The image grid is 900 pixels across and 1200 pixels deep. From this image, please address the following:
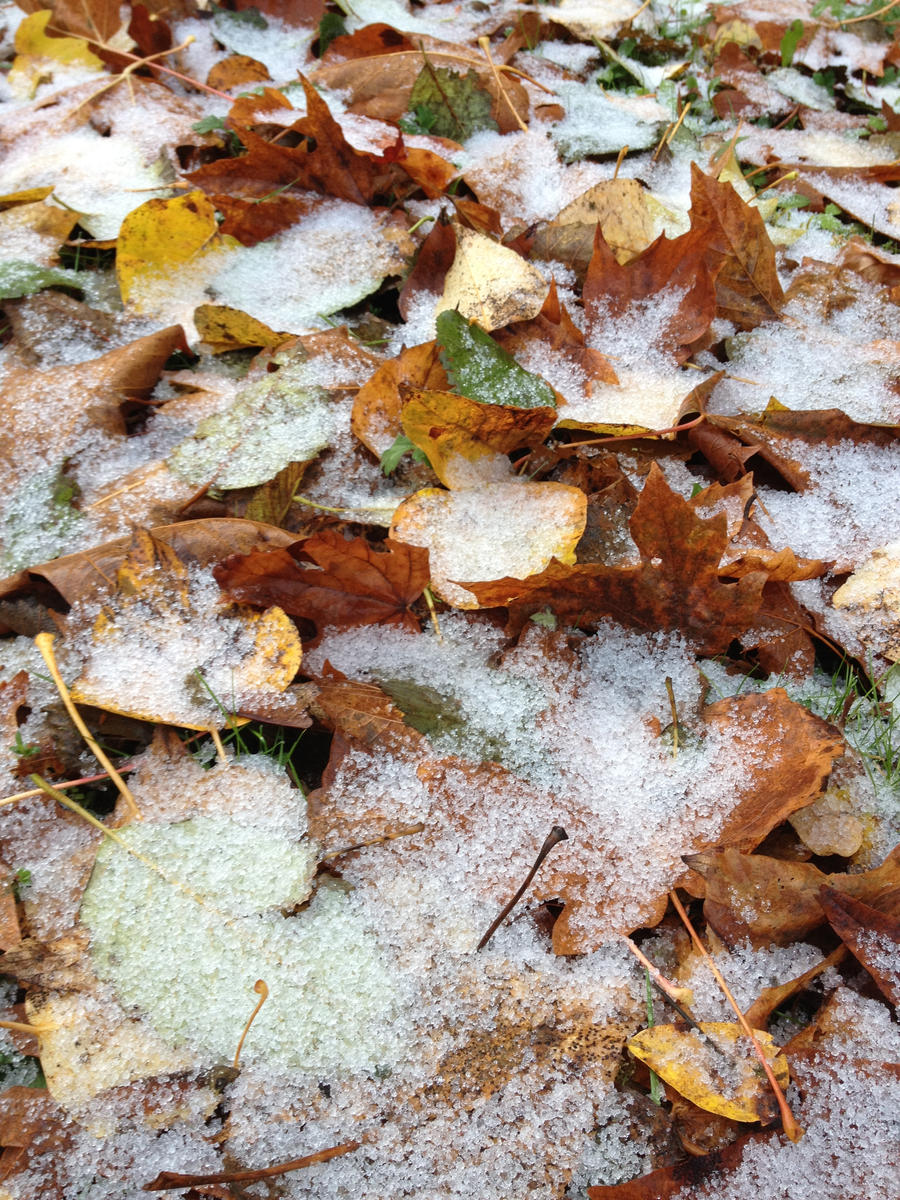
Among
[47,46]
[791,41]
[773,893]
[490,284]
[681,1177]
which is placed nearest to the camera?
[681,1177]

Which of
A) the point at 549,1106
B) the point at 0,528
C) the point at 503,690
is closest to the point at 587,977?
the point at 549,1106

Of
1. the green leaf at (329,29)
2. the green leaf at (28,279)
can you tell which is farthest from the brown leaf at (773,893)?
the green leaf at (329,29)

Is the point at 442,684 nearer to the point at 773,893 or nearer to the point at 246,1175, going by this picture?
the point at 773,893

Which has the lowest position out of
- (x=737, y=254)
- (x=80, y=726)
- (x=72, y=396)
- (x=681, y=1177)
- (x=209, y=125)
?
(x=681, y=1177)

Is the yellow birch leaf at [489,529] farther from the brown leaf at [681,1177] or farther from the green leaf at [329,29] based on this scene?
the green leaf at [329,29]

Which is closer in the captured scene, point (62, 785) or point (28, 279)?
point (62, 785)

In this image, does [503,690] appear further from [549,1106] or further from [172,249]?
[172,249]

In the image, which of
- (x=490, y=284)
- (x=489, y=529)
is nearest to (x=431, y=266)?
(x=490, y=284)
